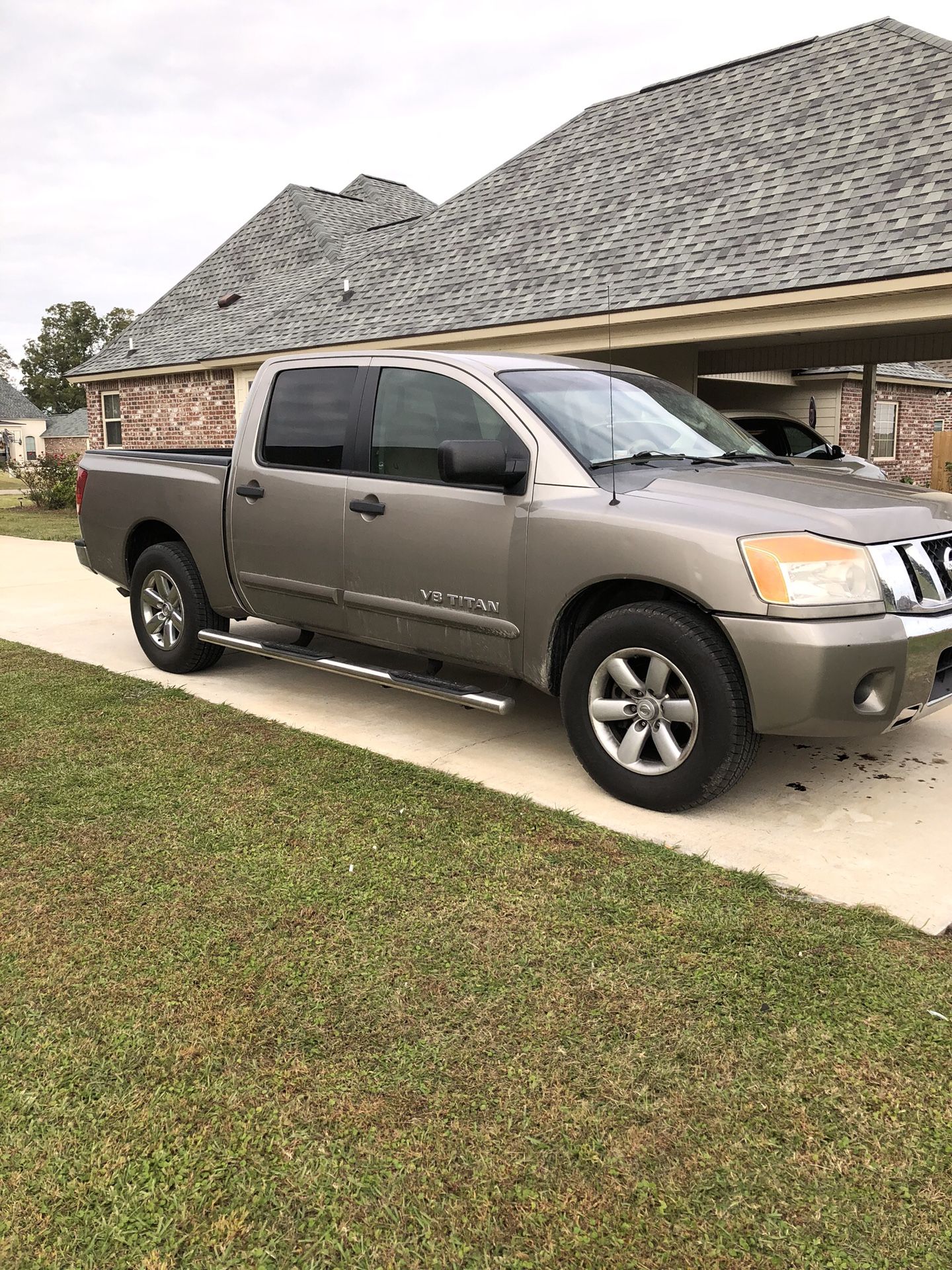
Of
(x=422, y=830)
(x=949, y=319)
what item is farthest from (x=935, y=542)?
(x=949, y=319)

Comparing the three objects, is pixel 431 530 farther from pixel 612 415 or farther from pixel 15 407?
pixel 15 407

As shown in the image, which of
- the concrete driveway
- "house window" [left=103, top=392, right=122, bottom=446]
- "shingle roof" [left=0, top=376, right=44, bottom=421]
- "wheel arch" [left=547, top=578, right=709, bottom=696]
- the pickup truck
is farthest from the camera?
"shingle roof" [left=0, top=376, right=44, bottom=421]

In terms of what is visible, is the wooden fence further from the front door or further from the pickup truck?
the front door

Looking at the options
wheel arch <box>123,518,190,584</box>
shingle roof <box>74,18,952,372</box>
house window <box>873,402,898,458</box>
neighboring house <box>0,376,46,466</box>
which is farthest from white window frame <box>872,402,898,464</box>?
neighboring house <box>0,376,46,466</box>

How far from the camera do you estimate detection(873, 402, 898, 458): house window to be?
23.3 metres

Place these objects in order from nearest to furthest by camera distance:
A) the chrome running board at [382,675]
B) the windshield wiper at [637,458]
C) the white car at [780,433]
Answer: the windshield wiper at [637,458] < the chrome running board at [382,675] < the white car at [780,433]

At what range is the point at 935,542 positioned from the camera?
426 cm

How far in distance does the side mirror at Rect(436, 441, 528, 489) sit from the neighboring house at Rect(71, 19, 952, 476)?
4.08 m

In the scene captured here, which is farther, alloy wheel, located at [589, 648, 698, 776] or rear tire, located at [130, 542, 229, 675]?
rear tire, located at [130, 542, 229, 675]

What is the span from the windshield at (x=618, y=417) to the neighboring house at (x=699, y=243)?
3.04 meters

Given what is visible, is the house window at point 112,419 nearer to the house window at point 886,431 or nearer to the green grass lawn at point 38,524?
the green grass lawn at point 38,524

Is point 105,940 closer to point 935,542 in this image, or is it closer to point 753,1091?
point 753,1091

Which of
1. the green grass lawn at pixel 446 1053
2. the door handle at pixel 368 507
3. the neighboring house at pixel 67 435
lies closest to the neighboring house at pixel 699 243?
the door handle at pixel 368 507

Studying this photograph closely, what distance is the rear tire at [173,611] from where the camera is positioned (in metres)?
6.43
